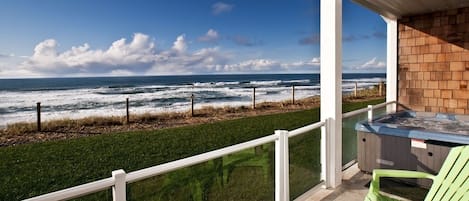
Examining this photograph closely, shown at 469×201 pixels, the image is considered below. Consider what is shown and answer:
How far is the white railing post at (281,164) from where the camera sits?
2.45 meters

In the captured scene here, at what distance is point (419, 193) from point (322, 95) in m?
1.34

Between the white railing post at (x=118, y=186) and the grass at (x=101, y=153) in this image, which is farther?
the grass at (x=101, y=153)

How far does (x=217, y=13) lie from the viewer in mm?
24719

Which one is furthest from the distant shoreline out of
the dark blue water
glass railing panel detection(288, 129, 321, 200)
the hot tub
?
the hot tub

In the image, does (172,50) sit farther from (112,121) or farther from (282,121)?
(282,121)

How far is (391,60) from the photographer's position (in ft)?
16.2

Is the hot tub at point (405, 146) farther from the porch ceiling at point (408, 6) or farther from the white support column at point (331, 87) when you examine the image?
the porch ceiling at point (408, 6)

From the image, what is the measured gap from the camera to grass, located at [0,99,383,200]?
8.08 meters

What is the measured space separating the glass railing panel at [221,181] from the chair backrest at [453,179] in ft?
3.68

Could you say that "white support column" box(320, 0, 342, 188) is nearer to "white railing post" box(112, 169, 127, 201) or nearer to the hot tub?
the hot tub

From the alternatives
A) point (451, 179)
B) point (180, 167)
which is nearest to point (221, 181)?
point (180, 167)

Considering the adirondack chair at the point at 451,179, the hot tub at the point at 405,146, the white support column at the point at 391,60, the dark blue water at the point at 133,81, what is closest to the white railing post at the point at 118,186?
the adirondack chair at the point at 451,179

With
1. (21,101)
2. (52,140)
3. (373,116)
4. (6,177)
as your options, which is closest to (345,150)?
(373,116)

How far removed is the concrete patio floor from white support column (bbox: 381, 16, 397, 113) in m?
2.07
